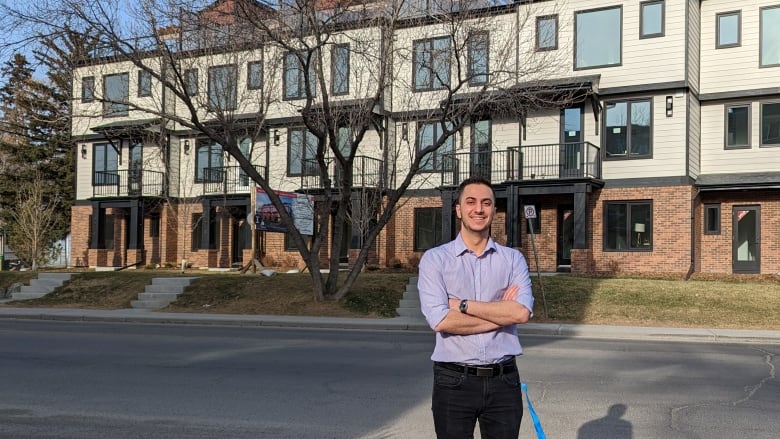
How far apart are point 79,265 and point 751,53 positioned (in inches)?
1216

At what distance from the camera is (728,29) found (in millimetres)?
24172

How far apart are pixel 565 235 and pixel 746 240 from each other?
241 inches

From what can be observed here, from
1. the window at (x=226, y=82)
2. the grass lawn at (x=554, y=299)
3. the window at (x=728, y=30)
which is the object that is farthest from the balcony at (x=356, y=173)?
the window at (x=728, y=30)

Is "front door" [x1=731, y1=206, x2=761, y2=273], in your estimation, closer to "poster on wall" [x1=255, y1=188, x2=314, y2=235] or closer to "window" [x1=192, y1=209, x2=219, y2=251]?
"poster on wall" [x1=255, y1=188, x2=314, y2=235]

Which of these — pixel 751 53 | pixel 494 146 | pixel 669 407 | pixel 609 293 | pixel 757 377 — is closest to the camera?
pixel 669 407

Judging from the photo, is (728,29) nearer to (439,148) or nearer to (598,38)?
(598,38)

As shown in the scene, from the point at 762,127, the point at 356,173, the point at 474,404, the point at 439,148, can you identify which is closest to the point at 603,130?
the point at 762,127

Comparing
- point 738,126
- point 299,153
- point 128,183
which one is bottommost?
point 128,183

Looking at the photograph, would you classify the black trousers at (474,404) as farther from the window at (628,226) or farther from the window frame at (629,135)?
the window frame at (629,135)

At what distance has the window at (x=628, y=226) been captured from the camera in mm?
23922

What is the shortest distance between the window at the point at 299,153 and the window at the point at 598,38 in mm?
10936

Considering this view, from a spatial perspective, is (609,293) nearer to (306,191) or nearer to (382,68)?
(382,68)

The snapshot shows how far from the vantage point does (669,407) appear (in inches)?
297

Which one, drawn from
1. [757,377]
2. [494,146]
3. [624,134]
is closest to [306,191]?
[494,146]
